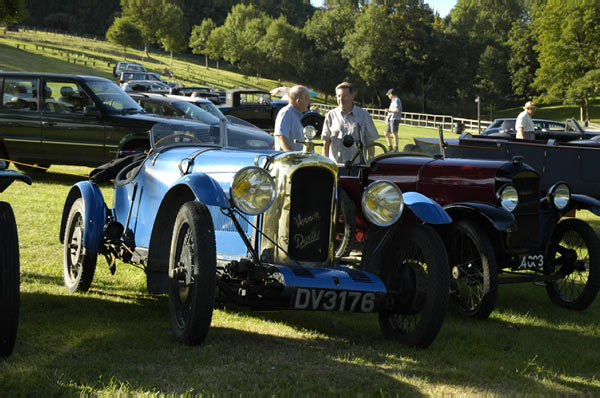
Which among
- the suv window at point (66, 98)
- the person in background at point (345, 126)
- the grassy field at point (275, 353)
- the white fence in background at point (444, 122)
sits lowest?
the grassy field at point (275, 353)

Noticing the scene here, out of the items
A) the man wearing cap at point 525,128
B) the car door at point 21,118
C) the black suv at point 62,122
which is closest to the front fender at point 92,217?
the black suv at point 62,122

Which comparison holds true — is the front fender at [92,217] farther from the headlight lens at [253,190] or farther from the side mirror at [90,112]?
the side mirror at [90,112]

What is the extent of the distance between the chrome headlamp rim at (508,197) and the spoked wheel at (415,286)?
5.87ft

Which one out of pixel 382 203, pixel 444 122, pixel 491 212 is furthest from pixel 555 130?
pixel 444 122

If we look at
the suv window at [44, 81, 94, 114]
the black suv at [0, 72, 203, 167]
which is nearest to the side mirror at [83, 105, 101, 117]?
the black suv at [0, 72, 203, 167]

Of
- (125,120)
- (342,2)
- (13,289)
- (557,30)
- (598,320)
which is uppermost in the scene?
(342,2)

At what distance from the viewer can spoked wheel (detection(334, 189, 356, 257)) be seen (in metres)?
5.98

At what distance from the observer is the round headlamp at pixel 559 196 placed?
7.08m

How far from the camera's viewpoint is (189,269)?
4.69m

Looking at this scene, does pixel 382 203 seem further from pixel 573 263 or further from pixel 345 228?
pixel 573 263

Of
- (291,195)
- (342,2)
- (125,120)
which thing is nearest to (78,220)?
(291,195)

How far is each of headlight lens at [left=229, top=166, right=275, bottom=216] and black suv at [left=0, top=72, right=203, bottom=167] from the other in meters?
8.55

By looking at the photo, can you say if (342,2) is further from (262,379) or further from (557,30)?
(262,379)

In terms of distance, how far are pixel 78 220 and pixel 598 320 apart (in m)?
4.66
